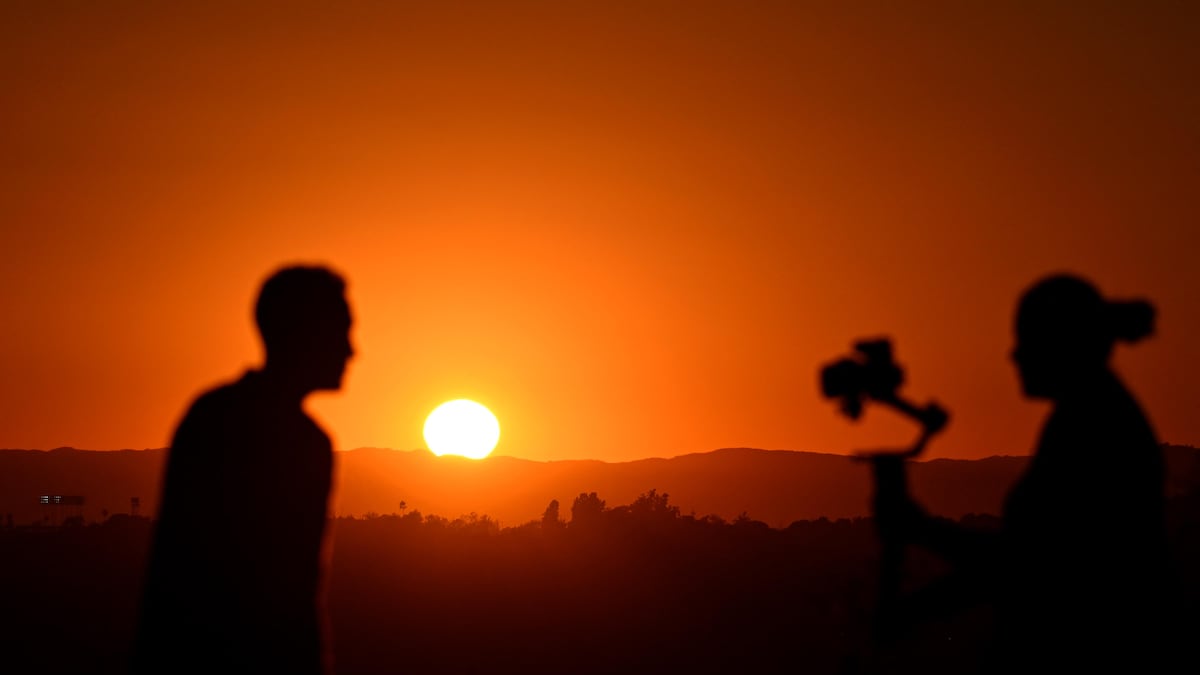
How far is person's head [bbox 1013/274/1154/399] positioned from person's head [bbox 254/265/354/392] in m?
2.49

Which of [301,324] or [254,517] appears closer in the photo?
[254,517]

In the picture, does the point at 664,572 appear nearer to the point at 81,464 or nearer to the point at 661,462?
the point at 661,462

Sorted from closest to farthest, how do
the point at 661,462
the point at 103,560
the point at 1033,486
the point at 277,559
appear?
the point at 1033,486 < the point at 277,559 < the point at 103,560 < the point at 661,462

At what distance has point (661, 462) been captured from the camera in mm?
160375

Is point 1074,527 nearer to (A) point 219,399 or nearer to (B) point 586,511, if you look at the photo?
(A) point 219,399

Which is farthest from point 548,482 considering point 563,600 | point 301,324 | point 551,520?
point 301,324

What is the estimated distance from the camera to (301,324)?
16.0ft

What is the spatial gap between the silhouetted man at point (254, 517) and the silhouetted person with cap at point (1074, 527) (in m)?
2.01

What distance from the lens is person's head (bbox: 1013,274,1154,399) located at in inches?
173

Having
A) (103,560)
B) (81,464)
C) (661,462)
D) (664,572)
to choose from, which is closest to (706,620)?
(664,572)

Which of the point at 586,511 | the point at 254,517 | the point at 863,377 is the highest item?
the point at 863,377

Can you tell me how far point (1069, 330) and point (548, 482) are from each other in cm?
15257

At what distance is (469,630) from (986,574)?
2536 centimetres

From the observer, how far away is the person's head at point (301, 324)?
16.0ft
